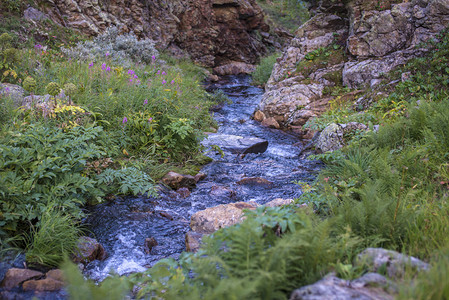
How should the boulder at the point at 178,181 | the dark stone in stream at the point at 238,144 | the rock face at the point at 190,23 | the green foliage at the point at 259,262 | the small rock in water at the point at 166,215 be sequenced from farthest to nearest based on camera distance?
the rock face at the point at 190,23, the dark stone in stream at the point at 238,144, the boulder at the point at 178,181, the small rock in water at the point at 166,215, the green foliage at the point at 259,262

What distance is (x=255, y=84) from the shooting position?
54.7ft

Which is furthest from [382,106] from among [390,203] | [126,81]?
[126,81]

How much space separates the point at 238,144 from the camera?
24.0 feet

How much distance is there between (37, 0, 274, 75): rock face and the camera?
12.7 m

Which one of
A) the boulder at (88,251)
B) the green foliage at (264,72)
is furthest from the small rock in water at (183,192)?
the green foliage at (264,72)

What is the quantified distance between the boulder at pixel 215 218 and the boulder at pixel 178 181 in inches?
46.9

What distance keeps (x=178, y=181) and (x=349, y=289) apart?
3807mm

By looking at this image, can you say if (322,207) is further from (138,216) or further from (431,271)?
(138,216)

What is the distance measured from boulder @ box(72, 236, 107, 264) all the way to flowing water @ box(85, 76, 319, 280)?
3.1 inches

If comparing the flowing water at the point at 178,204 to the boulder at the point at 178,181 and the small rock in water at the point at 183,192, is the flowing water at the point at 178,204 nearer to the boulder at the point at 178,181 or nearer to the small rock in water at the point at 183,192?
the small rock in water at the point at 183,192

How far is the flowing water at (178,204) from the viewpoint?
3508 millimetres

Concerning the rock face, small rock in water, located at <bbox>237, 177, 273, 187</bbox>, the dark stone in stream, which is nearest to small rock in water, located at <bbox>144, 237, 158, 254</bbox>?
small rock in water, located at <bbox>237, 177, 273, 187</bbox>

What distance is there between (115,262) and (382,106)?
6.86m

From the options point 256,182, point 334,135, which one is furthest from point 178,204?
point 334,135
